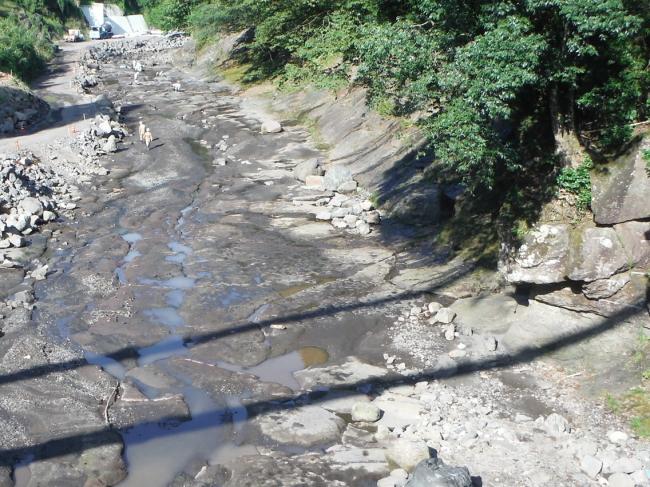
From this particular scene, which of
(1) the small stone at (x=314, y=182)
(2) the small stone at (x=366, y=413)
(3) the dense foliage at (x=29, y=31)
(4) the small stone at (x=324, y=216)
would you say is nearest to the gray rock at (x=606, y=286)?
(2) the small stone at (x=366, y=413)

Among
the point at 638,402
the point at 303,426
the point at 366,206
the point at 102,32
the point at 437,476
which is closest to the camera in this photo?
the point at 437,476

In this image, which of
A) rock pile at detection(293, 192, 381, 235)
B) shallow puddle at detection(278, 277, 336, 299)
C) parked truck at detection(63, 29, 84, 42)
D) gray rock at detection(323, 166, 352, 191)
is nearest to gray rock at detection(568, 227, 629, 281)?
shallow puddle at detection(278, 277, 336, 299)

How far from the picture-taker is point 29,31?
57594mm

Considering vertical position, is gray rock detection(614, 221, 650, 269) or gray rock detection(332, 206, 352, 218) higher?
gray rock detection(614, 221, 650, 269)

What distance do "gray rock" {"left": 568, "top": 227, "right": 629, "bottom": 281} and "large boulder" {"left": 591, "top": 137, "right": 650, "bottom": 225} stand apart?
30 cm

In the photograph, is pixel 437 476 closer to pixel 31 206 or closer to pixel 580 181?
pixel 580 181

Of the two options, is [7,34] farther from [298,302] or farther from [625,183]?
[625,183]

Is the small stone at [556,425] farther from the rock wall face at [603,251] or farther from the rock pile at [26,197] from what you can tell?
the rock pile at [26,197]

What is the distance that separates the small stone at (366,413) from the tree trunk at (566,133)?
6.39 meters

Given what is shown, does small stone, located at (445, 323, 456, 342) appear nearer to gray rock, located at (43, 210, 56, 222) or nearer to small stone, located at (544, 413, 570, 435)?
small stone, located at (544, 413, 570, 435)

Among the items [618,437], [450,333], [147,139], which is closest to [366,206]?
[450,333]

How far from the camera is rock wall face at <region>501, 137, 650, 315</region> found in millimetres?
12383

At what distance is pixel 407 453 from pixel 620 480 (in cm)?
296

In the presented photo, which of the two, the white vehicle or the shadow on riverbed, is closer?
the shadow on riverbed
